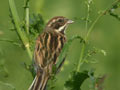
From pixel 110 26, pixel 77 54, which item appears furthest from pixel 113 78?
pixel 110 26

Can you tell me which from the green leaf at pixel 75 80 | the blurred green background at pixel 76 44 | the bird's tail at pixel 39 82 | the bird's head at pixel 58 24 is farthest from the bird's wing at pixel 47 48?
the blurred green background at pixel 76 44

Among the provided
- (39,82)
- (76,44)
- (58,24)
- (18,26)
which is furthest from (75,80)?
(76,44)

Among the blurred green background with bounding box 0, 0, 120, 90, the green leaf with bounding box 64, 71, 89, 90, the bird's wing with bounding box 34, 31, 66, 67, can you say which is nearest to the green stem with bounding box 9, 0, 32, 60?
the bird's wing with bounding box 34, 31, 66, 67

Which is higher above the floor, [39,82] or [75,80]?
[75,80]

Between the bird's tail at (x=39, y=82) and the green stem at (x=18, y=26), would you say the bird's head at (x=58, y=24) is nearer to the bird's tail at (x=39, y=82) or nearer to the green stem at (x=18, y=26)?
the bird's tail at (x=39, y=82)

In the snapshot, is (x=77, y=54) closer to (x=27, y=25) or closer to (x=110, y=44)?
(x=110, y=44)

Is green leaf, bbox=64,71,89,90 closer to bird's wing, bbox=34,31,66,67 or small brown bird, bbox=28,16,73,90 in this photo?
small brown bird, bbox=28,16,73,90

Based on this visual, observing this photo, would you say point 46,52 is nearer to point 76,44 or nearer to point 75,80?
point 75,80
